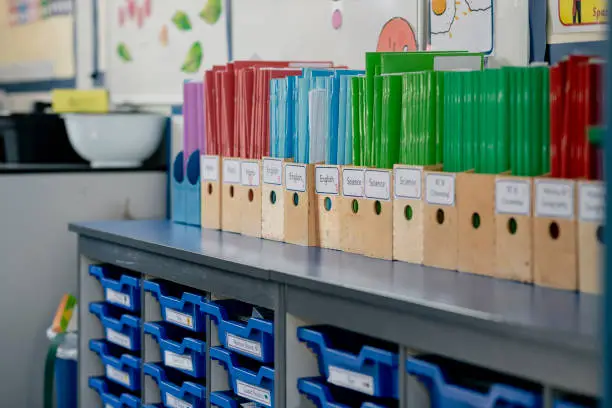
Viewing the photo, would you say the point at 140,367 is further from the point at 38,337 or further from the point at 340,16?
the point at 340,16

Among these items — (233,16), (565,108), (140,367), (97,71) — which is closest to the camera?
(565,108)

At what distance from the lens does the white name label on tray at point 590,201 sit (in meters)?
1.66

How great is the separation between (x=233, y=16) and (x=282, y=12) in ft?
0.95

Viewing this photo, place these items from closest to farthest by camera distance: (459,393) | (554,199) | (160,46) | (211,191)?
(459,393), (554,199), (211,191), (160,46)

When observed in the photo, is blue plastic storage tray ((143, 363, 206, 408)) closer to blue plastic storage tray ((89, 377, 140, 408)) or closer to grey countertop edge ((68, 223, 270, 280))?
blue plastic storage tray ((89, 377, 140, 408))

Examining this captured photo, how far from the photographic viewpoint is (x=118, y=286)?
2.80 metres

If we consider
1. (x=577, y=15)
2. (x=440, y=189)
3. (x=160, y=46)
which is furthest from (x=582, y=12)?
(x=160, y=46)

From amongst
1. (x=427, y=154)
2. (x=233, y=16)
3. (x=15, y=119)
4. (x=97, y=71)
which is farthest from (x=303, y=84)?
(x=97, y=71)

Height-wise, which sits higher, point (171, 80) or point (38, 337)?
point (171, 80)

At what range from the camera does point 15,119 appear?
3.72 meters

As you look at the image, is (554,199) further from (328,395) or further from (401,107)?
(328,395)

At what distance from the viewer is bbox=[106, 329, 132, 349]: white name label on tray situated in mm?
2795

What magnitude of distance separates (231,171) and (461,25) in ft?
2.36

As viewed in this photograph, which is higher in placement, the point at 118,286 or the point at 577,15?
the point at 577,15
